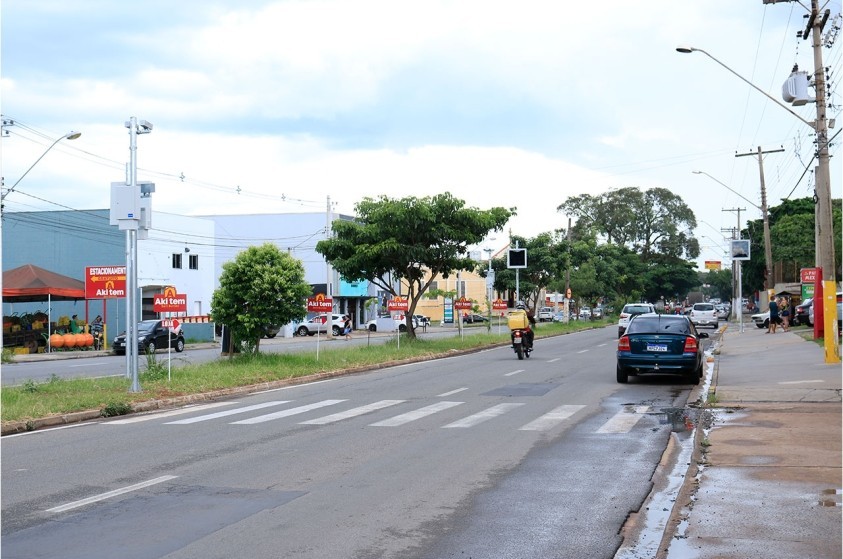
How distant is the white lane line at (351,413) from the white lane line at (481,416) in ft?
6.22

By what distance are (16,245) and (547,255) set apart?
110 ft

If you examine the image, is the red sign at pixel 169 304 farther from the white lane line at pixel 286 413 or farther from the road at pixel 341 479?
the white lane line at pixel 286 413

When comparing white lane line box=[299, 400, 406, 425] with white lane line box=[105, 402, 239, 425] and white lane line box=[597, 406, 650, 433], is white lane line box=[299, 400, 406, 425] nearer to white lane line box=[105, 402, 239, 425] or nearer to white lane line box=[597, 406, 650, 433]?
white lane line box=[105, 402, 239, 425]

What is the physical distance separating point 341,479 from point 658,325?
40.6 feet

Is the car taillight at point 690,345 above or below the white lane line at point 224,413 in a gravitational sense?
above

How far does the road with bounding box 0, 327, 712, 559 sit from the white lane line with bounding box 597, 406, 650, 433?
31mm

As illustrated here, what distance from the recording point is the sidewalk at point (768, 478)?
647cm

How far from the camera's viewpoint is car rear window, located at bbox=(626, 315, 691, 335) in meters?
19.7

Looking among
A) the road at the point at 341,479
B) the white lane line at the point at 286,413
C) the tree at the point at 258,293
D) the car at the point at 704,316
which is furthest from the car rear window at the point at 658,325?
the car at the point at 704,316

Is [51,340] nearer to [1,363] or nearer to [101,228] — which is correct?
[1,363]

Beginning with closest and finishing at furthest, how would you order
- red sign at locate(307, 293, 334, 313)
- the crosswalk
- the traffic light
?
the crosswalk < red sign at locate(307, 293, 334, 313) < the traffic light

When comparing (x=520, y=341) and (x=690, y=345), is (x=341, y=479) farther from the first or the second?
(x=520, y=341)

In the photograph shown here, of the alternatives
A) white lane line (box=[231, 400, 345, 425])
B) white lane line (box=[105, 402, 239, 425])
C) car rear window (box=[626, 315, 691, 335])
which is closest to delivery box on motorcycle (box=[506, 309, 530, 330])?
car rear window (box=[626, 315, 691, 335])

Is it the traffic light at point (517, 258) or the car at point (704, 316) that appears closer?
the traffic light at point (517, 258)
